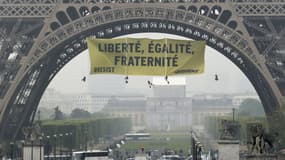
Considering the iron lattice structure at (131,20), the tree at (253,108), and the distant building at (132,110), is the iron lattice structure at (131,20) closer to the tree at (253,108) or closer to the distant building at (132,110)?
the tree at (253,108)

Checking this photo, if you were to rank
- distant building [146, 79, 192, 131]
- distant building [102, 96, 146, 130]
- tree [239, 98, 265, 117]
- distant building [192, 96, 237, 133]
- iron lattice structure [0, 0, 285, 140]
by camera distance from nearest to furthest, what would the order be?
1. iron lattice structure [0, 0, 285, 140]
2. tree [239, 98, 265, 117]
3. distant building [146, 79, 192, 131]
4. distant building [192, 96, 237, 133]
5. distant building [102, 96, 146, 130]

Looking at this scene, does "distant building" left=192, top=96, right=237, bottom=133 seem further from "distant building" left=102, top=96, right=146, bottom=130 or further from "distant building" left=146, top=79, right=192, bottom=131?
"distant building" left=102, top=96, right=146, bottom=130

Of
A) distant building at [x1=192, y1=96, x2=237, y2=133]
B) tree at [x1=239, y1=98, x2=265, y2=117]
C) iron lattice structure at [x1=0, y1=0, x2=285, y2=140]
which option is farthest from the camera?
distant building at [x1=192, y1=96, x2=237, y2=133]

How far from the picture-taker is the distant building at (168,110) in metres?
158

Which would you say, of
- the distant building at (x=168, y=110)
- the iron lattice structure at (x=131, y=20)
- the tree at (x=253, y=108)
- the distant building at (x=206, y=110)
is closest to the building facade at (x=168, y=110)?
the distant building at (x=168, y=110)

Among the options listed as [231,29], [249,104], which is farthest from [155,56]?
[249,104]

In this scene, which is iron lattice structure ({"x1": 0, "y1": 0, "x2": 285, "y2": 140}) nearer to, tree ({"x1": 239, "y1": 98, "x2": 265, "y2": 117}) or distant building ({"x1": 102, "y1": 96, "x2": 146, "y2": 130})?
tree ({"x1": 239, "y1": 98, "x2": 265, "y2": 117})

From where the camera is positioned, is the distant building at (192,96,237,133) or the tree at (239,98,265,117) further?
the distant building at (192,96,237,133)

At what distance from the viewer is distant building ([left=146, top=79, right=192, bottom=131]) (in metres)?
158

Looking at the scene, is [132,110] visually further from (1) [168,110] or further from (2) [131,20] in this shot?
(2) [131,20]

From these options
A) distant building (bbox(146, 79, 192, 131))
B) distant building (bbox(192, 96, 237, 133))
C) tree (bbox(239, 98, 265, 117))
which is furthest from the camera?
distant building (bbox(192, 96, 237, 133))

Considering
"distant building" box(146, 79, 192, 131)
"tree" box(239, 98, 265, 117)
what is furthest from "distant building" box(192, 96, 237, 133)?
"tree" box(239, 98, 265, 117)

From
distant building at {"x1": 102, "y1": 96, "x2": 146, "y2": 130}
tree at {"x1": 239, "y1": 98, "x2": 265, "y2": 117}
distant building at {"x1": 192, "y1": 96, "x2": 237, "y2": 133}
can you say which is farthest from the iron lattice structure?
distant building at {"x1": 102, "y1": 96, "x2": 146, "y2": 130}

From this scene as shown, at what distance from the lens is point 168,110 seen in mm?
166250
